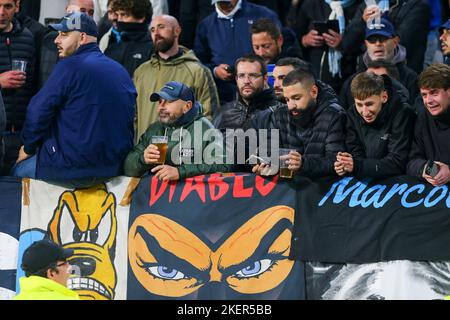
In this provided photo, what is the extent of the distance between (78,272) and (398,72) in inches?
145

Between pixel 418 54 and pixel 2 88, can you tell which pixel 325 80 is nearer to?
pixel 418 54

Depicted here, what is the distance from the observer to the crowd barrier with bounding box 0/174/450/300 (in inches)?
412

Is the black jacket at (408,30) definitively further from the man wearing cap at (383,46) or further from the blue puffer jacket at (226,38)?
the blue puffer jacket at (226,38)

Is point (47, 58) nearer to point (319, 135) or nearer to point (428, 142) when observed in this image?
point (319, 135)

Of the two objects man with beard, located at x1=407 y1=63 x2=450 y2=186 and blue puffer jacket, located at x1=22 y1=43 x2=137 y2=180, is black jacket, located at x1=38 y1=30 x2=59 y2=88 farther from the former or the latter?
man with beard, located at x1=407 y1=63 x2=450 y2=186

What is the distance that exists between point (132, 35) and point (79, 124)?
7.95 feet

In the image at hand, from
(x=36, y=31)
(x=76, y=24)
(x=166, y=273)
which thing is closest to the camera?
(x=166, y=273)

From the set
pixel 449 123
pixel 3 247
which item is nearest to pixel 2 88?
pixel 3 247

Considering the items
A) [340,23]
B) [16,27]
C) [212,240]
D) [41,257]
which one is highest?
[340,23]

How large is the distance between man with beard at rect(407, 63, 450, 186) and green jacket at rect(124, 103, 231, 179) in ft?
5.65

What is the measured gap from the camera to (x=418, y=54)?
1338 centimetres

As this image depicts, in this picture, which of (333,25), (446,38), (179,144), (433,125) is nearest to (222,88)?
(333,25)

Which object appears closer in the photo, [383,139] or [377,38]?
[383,139]

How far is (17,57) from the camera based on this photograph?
41.9ft
